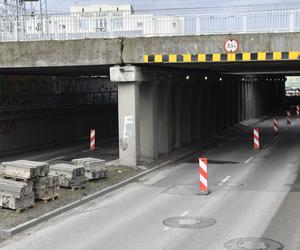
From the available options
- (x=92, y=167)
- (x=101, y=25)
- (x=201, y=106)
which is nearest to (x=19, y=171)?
(x=92, y=167)

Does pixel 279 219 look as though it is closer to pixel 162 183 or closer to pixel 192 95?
pixel 162 183

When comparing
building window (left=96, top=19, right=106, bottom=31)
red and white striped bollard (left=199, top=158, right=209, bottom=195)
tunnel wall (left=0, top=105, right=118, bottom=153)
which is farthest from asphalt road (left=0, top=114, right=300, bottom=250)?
tunnel wall (left=0, top=105, right=118, bottom=153)

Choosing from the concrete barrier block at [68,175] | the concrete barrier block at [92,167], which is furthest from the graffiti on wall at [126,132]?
the concrete barrier block at [68,175]

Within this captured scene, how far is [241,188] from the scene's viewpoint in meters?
15.5

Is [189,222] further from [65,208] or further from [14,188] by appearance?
[14,188]

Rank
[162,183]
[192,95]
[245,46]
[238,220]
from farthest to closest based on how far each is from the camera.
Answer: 1. [192,95]
2. [245,46]
3. [162,183]
4. [238,220]

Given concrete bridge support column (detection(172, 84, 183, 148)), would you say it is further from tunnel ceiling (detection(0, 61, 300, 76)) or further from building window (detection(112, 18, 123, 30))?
building window (detection(112, 18, 123, 30))

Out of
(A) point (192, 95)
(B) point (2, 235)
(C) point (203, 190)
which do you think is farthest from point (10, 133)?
(B) point (2, 235)

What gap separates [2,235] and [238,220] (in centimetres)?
522

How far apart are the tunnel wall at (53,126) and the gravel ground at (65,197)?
1034cm

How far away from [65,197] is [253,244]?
6.00 m

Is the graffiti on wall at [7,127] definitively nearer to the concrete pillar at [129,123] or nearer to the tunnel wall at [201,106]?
the tunnel wall at [201,106]

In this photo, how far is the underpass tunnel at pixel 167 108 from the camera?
20.0 meters

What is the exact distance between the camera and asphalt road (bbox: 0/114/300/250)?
32.0 ft
